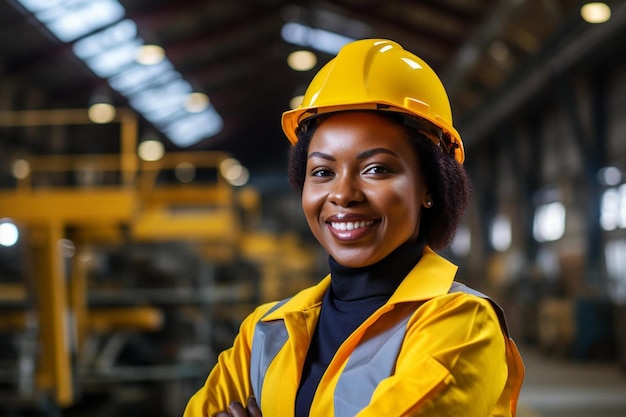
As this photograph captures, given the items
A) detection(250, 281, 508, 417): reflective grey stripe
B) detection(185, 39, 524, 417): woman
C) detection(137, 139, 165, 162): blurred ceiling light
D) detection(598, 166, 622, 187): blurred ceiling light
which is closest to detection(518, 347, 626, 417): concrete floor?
detection(598, 166, 622, 187): blurred ceiling light

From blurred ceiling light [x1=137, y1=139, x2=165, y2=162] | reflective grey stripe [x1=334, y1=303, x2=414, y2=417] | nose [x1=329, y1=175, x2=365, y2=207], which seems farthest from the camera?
blurred ceiling light [x1=137, y1=139, x2=165, y2=162]

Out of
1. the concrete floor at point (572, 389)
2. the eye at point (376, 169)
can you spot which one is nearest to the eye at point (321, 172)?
the eye at point (376, 169)

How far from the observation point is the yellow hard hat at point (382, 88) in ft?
6.01

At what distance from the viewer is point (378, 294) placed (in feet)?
5.96

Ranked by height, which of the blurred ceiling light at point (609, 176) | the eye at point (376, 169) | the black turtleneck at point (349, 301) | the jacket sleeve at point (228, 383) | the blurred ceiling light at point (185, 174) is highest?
the blurred ceiling light at point (185, 174)

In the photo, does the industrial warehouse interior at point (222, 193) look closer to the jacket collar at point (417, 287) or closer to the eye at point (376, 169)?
the jacket collar at point (417, 287)

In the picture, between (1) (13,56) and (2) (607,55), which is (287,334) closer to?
(2) (607,55)

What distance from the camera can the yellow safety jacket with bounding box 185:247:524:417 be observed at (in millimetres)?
1548

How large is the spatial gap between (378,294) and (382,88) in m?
0.50

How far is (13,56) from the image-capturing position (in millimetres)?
18297

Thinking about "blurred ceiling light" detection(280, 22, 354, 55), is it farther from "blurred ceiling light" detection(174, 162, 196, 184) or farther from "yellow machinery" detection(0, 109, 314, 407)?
"blurred ceiling light" detection(174, 162, 196, 184)

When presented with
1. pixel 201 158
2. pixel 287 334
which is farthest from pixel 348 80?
pixel 201 158

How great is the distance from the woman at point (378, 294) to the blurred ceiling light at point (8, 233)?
496cm

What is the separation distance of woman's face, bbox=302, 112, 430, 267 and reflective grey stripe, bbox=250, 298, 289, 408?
0.84 ft
